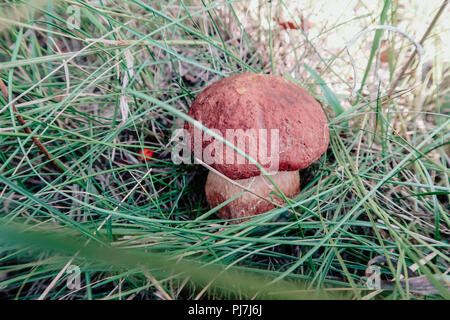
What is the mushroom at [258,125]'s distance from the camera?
2.95 feet

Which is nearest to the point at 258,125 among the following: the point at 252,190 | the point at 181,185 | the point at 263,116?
the point at 263,116

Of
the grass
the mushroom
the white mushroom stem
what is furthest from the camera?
the white mushroom stem

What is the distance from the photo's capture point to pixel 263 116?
910 millimetres

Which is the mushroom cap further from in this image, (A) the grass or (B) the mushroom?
(A) the grass

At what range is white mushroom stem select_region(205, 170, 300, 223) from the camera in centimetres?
108

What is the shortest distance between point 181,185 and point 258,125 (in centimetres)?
57

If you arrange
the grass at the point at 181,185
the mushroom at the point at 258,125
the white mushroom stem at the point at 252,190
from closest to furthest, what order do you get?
the grass at the point at 181,185 < the mushroom at the point at 258,125 < the white mushroom stem at the point at 252,190

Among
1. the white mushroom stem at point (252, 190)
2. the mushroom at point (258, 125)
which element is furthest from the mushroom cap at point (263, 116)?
the white mushroom stem at point (252, 190)

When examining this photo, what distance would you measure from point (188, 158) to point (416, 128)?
120 centimetres

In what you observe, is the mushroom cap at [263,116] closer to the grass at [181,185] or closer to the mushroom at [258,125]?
the mushroom at [258,125]

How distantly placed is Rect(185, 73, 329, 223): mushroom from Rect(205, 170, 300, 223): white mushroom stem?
0.08 m

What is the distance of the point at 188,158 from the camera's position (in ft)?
4.01

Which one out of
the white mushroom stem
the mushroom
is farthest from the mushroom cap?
the white mushroom stem

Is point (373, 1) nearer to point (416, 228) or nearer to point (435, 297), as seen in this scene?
point (416, 228)
